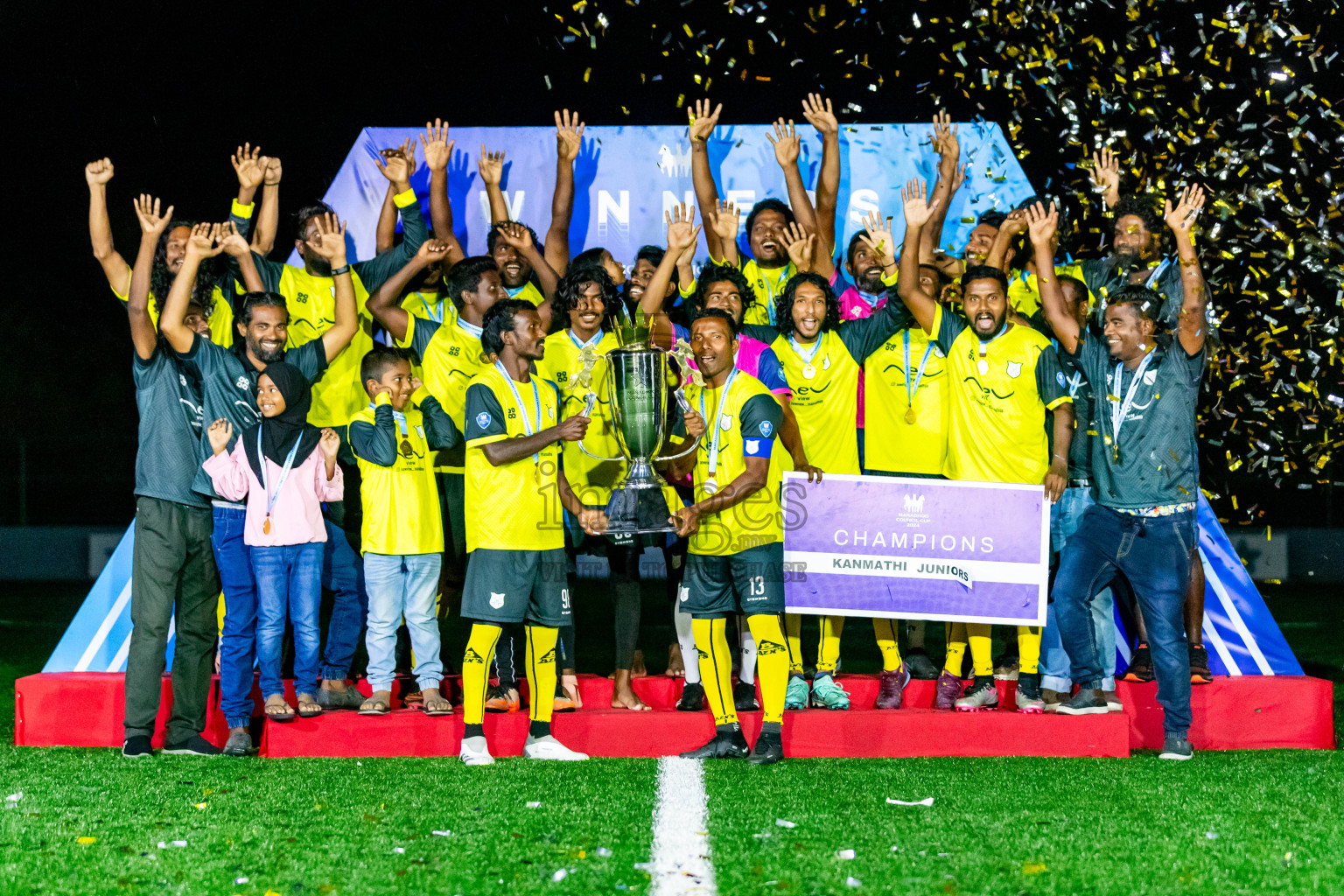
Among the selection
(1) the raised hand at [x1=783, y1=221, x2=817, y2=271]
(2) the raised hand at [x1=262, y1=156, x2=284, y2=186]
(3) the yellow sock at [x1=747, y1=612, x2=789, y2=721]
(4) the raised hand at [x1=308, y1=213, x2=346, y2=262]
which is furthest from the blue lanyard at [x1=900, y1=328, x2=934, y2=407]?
(2) the raised hand at [x1=262, y1=156, x2=284, y2=186]

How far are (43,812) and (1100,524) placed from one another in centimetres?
396

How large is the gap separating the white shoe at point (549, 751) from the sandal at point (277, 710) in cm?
95

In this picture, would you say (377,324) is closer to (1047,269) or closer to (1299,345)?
(1047,269)

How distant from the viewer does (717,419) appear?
539 centimetres

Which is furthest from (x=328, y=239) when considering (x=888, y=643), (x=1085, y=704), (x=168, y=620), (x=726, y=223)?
(x=1085, y=704)

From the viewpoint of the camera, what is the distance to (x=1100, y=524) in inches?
214

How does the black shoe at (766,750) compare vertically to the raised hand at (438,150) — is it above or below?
below

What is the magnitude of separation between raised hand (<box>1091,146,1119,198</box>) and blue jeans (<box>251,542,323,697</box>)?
12.3 feet

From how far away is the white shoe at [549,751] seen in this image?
206 inches

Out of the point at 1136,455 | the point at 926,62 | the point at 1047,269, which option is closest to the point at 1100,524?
the point at 1136,455

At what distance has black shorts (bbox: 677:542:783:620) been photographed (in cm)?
523

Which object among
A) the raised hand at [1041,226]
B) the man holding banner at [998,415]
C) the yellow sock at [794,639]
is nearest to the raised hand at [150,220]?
the yellow sock at [794,639]

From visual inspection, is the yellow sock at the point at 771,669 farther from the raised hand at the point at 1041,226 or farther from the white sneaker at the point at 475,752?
the raised hand at the point at 1041,226

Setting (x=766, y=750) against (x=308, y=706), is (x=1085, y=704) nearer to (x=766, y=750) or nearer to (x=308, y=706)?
(x=766, y=750)
